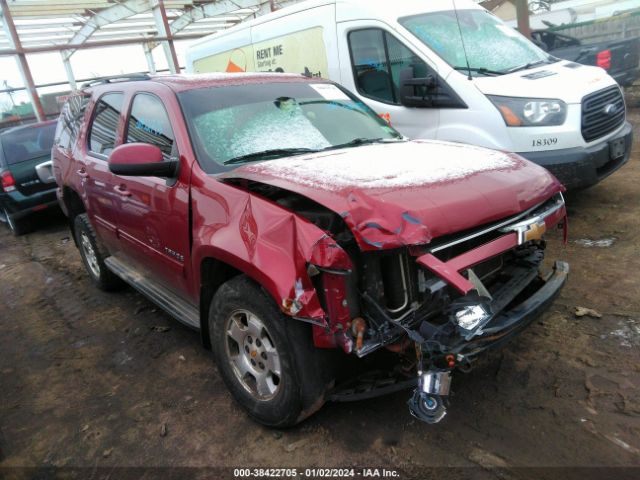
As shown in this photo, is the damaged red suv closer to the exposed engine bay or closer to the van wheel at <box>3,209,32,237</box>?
the exposed engine bay

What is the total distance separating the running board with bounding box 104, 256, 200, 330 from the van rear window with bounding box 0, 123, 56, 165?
4.16 metres

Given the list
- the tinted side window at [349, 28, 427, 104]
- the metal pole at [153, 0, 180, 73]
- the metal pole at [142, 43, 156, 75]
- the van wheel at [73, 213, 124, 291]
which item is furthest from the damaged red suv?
the metal pole at [142, 43, 156, 75]

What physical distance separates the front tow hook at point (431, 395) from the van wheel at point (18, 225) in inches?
290

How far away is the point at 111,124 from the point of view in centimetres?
385

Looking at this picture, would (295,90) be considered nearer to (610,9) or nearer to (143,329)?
(143,329)

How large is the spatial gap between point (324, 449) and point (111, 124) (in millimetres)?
2930

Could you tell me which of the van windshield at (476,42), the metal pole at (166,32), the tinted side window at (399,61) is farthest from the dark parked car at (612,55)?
the metal pole at (166,32)

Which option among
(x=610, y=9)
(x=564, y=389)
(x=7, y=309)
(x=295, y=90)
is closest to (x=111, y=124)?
(x=295, y=90)

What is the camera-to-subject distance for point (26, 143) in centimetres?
751

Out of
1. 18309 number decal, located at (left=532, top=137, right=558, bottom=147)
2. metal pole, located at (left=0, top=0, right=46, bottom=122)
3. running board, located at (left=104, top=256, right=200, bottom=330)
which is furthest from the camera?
metal pole, located at (left=0, top=0, right=46, bottom=122)

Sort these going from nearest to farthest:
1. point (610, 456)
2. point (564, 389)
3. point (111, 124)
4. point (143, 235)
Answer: point (610, 456) < point (564, 389) < point (143, 235) < point (111, 124)

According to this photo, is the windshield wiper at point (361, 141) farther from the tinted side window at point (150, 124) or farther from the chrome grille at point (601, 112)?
the chrome grille at point (601, 112)

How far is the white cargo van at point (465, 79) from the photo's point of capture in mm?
4473

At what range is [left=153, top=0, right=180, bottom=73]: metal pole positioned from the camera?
46.3ft
